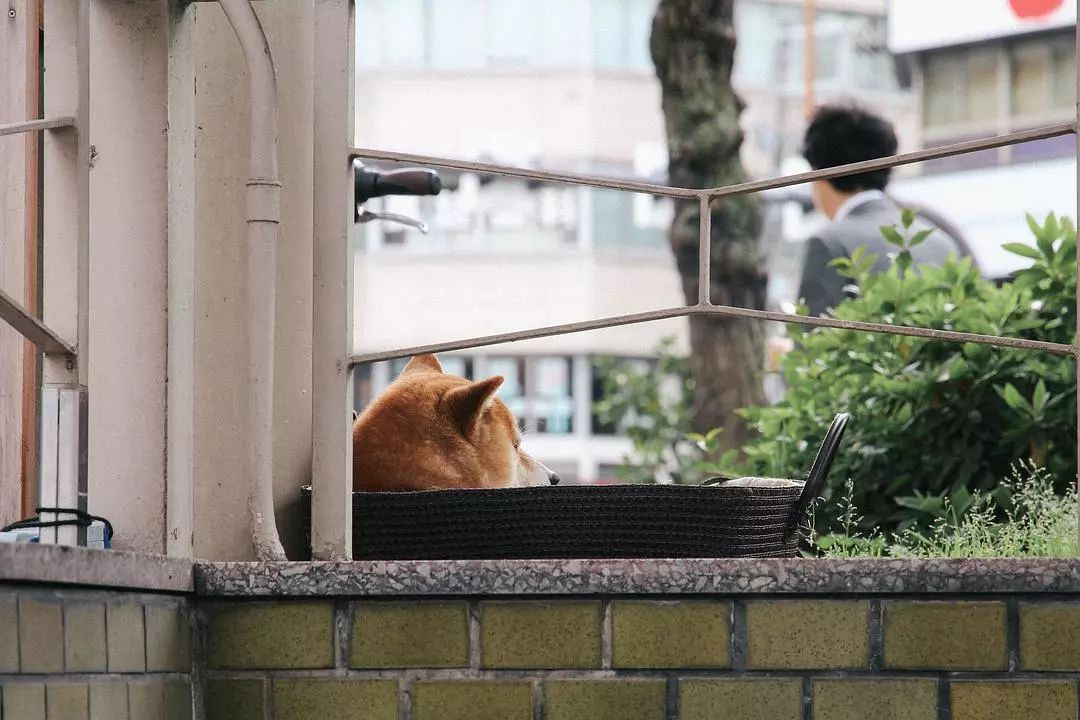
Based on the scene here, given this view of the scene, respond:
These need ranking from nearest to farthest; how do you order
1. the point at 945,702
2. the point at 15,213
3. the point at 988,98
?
the point at 945,702
the point at 15,213
the point at 988,98

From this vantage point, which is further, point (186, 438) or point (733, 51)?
point (733, 51)

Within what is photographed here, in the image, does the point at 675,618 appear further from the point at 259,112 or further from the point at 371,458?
the point at 259,112

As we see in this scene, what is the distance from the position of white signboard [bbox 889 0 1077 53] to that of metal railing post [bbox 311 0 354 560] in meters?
21.2

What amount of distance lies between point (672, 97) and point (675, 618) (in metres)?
5.00

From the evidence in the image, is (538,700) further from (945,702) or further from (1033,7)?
(1033,7)

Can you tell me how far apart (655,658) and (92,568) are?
23.7 inches

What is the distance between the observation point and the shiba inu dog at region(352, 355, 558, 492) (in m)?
2.09

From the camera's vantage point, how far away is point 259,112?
1.76 m

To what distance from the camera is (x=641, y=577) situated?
165 cm

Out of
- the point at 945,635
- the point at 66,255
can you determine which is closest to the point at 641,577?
the point at 945,635

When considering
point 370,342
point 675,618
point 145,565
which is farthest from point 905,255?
point 370,342

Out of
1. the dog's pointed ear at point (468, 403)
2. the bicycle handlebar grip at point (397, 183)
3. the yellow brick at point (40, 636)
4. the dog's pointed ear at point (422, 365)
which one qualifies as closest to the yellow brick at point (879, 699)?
the dog's pointed ear at point (468, 403)

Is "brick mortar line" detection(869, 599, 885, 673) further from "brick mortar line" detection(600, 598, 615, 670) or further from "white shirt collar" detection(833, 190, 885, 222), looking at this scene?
"white shirt collar" detection(833, 190, 885, 222)

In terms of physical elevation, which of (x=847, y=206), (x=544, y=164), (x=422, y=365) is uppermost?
(x=544, y=164)
